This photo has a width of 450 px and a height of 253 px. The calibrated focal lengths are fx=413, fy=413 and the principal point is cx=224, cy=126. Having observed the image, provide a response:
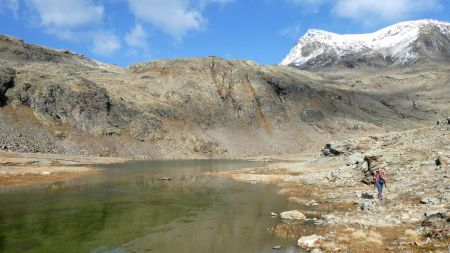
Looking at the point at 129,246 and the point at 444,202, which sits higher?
the point at 444,202

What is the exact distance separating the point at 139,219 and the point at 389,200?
22086 mm

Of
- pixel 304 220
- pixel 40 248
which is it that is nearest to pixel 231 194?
pixel 304 220

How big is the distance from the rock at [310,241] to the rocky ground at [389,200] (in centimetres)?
14

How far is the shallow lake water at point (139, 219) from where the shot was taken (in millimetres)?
25969

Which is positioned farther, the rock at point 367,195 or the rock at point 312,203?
the rock at point 312,203

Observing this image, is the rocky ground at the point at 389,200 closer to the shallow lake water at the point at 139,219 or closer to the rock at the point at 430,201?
the rock at the point at 430,201

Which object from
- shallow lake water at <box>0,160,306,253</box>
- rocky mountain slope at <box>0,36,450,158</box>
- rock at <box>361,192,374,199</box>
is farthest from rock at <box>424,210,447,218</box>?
rocky mountain slope at <box>0,36,450,158</box>

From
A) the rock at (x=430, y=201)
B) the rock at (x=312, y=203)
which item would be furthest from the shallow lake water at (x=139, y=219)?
the rock at (x=430, y=201)

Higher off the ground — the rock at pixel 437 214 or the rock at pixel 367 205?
the rock at pixel 437 214

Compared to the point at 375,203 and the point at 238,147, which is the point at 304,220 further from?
the point at 238,147

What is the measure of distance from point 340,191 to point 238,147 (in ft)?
414

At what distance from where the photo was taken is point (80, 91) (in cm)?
16125

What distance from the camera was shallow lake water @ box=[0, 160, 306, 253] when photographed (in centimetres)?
2597

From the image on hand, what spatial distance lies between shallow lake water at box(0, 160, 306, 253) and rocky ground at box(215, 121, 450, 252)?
3.30 meters
